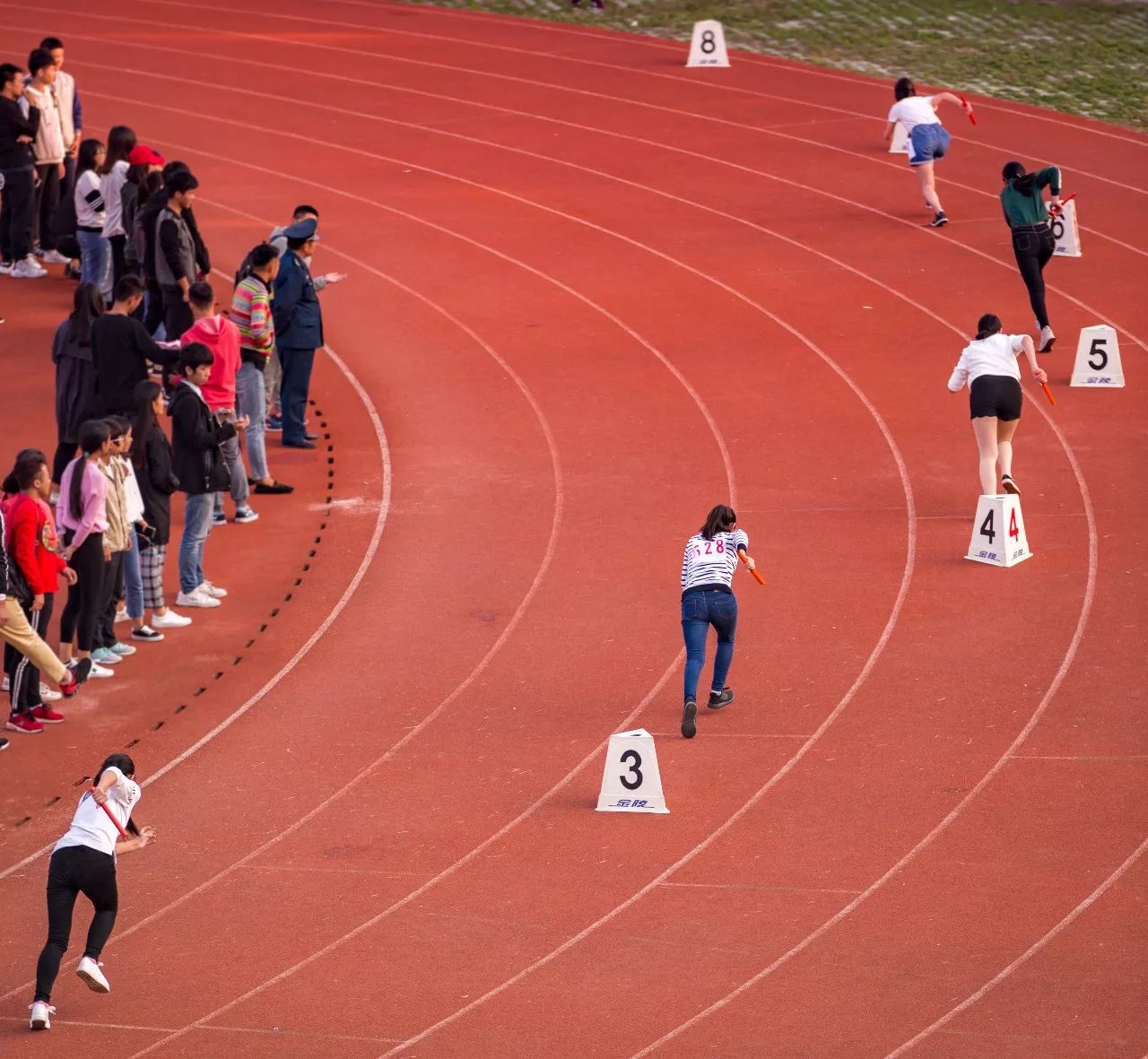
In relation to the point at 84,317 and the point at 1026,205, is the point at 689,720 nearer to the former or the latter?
the point at 84,317

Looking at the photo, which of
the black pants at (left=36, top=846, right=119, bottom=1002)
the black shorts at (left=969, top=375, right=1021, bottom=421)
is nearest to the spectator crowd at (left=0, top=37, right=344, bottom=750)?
the black pants at (left=36, top=846, right=119, bottom=1002)

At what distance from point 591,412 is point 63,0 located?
16.4m

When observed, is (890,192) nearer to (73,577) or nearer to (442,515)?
(442,515)

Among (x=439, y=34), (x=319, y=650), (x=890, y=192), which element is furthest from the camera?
(x=439, y=34)

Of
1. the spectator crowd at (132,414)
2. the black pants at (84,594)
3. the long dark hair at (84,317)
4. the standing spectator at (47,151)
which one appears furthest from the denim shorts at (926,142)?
the black pants at (84,594)

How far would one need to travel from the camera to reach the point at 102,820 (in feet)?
29.9

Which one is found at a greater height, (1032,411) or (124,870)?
(1032,411)

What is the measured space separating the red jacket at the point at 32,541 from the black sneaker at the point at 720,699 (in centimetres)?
379

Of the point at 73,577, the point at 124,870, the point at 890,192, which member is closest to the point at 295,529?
the point at 73,577

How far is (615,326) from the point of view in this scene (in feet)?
60.2

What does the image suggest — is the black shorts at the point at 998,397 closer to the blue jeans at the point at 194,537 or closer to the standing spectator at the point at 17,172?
the blue jeans at the point at 194,537

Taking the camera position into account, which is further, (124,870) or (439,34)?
(439,34)

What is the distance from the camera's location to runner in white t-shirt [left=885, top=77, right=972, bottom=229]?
66.9ft

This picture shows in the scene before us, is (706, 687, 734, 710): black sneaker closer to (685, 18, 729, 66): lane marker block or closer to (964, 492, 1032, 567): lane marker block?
(964, 492, 1032, 567): lane marker block
